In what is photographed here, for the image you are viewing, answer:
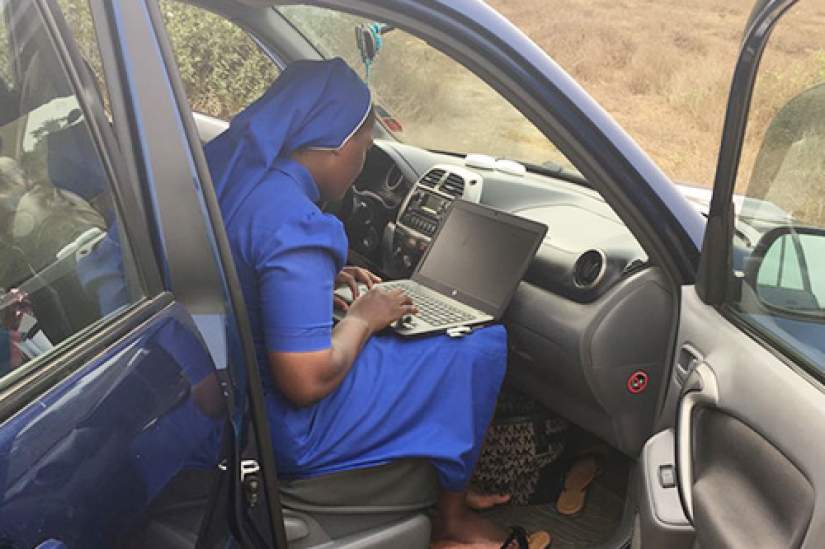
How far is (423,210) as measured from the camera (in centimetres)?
315

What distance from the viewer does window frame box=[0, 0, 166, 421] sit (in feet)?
3.91

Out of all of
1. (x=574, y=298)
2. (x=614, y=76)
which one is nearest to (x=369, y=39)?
(x=574, y=298)

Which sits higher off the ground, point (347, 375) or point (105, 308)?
point (105, 308)

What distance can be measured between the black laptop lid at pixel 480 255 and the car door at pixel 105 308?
41.9 inches

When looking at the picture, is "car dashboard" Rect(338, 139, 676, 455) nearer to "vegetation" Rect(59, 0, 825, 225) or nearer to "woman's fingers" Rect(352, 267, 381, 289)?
"vegetation" Rect(59, 0, 825, 225)

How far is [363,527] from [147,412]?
0.99m

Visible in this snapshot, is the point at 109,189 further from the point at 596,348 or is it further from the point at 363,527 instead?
the point at 596,348

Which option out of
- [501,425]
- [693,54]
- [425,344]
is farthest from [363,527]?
[693,54]

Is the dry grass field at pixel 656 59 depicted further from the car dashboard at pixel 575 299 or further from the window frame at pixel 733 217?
the window frame at pixel 733 217

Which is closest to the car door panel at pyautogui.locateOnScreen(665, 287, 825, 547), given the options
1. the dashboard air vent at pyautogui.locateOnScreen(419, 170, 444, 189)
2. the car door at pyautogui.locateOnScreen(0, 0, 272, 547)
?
the car door at pyautogui.locateOnScreen(0, 0, 272, 547)

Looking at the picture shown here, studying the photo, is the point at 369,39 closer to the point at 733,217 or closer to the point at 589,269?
the point at 589,269

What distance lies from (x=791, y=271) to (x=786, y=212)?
114mm

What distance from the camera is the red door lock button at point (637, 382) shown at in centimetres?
235

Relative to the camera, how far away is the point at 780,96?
73.8 inches
